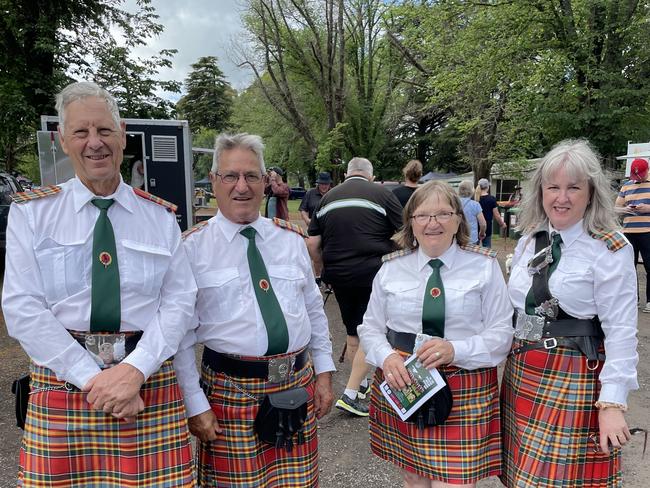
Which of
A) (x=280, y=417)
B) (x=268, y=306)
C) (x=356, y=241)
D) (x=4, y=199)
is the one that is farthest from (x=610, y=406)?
(x=4, y=199)

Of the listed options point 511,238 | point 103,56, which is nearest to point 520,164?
point 511,238

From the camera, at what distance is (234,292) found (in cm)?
181

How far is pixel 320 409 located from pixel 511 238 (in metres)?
13.9

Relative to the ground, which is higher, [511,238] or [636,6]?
[636,6]

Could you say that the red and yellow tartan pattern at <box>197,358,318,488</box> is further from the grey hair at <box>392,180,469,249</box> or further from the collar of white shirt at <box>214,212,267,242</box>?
the grey hair at <box>392,180,469,249</box>

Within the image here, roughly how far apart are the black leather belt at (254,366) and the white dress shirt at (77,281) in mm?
276

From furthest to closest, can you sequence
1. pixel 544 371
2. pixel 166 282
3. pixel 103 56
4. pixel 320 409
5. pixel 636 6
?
pixel 103 56 < pixel 636 6 < pixel 320 409 < pixel 544 371 < pixel 166 282

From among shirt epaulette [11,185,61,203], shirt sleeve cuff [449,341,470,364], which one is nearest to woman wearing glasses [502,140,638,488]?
shirt sleeve cuff [449,341,470,364]

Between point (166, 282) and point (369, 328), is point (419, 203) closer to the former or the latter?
point (369, 328)

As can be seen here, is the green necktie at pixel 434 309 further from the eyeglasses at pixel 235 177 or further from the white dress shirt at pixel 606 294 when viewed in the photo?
the eyeglasses at pixel 235 177

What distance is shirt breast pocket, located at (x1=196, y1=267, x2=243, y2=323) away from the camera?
1.80m

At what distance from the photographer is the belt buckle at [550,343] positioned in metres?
1.82

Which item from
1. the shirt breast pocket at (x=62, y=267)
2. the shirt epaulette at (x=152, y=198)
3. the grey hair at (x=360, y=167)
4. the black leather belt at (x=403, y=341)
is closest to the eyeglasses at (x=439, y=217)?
the black leather belt at (x=403, y=341)

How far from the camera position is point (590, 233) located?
1.87 meters
